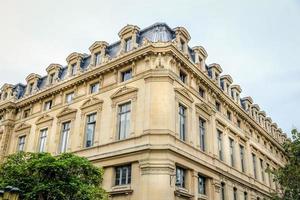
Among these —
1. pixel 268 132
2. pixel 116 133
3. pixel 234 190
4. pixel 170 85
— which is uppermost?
Answer: pixel 268 132

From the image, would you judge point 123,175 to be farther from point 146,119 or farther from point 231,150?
point 231,150

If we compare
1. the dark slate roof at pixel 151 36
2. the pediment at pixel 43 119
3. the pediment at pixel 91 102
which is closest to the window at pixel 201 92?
the dark slate roof at pixel 151 36

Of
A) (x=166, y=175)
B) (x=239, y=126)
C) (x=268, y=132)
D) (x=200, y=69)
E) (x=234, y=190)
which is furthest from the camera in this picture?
(x=268, y=132)

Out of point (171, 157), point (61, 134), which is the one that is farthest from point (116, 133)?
point (61, 134)

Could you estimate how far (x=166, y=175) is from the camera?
19406mm

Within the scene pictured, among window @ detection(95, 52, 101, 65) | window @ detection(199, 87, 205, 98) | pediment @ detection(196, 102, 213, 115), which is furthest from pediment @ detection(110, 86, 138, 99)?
window @ detection(199, 87, 205, 98)

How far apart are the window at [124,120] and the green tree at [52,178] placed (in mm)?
5345

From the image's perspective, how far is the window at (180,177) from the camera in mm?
21083

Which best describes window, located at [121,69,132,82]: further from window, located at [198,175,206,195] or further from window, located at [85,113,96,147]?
window, located at [198,175,206,195]

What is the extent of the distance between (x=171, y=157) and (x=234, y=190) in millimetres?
10783

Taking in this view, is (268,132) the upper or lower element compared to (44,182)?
upper

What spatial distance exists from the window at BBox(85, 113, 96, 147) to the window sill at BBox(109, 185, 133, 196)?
15.1ft

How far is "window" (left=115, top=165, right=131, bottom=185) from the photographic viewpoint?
Answer: 21000mm

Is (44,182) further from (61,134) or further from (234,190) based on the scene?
(234,190)
